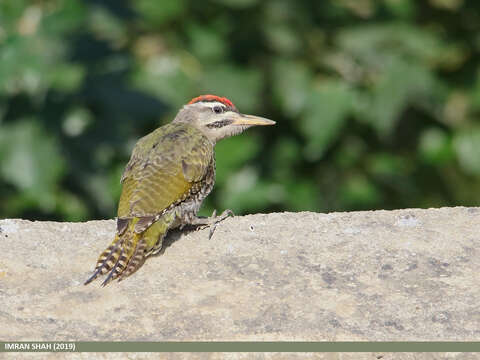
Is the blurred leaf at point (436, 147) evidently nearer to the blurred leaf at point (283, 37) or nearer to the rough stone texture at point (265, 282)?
the blurred leaf at point (283, 37)

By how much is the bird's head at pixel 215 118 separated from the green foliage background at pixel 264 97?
0.99 feet

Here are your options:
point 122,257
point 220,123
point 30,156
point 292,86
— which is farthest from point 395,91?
point 122,257

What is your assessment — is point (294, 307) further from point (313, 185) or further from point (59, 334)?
point (313, 185)

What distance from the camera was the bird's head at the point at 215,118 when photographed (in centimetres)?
664

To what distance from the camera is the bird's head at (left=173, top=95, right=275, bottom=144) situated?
6645 millimetres

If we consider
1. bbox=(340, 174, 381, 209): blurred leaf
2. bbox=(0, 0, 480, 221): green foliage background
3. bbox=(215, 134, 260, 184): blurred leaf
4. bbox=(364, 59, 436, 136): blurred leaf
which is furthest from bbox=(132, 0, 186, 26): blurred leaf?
bbox=(340, 174, 381, 209): blurred leaf

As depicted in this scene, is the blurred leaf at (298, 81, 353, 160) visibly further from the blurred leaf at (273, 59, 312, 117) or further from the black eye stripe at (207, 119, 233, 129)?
the black eye stripe at (207, 119, 233, 129)

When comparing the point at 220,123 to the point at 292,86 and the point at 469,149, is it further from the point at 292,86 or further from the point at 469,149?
the point at 469,149

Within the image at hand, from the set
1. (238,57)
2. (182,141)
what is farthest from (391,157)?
(182,141)

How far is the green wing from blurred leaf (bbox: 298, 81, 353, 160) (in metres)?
1.13

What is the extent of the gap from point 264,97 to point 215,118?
1.01 metres

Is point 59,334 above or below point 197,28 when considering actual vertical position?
below

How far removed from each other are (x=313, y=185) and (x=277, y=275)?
8.78 ft

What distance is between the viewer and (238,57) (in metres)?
7.56
